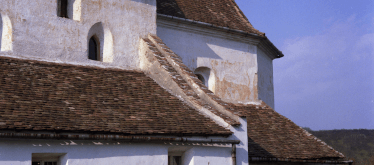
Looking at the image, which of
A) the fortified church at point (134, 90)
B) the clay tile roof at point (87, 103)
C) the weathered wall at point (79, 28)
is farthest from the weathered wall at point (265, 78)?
the clay tile roof at point (87, 103)

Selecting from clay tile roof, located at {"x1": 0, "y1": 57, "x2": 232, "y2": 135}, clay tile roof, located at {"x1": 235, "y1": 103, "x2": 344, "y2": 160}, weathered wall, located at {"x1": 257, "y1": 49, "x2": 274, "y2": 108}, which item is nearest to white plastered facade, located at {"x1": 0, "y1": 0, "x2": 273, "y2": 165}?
clay tile roof, located at {"x1": 0, "y1": 57, "x2": 232, "y2": 135}

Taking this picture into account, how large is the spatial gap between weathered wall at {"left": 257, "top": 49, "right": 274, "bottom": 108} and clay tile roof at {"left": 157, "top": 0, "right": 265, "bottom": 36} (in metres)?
1.63

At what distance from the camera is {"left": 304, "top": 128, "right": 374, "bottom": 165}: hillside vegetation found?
2287 inches

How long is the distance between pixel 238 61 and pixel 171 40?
10.6ft

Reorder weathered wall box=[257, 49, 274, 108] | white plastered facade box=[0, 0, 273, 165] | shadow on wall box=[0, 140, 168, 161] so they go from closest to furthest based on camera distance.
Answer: shadow on wall box=[0, 140, 168, 161]
white plastered facade box=[0, 0, 273, 165]
weathered wall box=[257, 49, 274, 108]

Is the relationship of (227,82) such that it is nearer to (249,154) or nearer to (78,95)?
(249,154)

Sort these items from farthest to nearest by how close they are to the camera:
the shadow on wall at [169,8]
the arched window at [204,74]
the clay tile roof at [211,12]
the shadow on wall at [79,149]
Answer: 1. the arched window at [204,74]
2. the clay tile roof at [211,12]
3. the shadow on wall at [169,8]
4. the shadow on wall at [79,149]

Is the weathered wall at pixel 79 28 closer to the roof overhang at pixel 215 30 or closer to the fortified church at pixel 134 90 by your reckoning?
the fortified church at pixel 134 90

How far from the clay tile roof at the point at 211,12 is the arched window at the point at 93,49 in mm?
2815

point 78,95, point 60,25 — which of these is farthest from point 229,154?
point 60,25

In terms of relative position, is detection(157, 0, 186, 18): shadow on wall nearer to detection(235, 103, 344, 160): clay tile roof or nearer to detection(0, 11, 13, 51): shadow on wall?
detection(235, 103, 344, 160): clay tile roof

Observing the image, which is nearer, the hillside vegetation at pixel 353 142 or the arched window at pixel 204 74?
the arched window at pixel 204 74

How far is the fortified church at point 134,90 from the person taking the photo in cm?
990

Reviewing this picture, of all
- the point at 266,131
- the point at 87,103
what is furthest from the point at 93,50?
the point at 266,131
